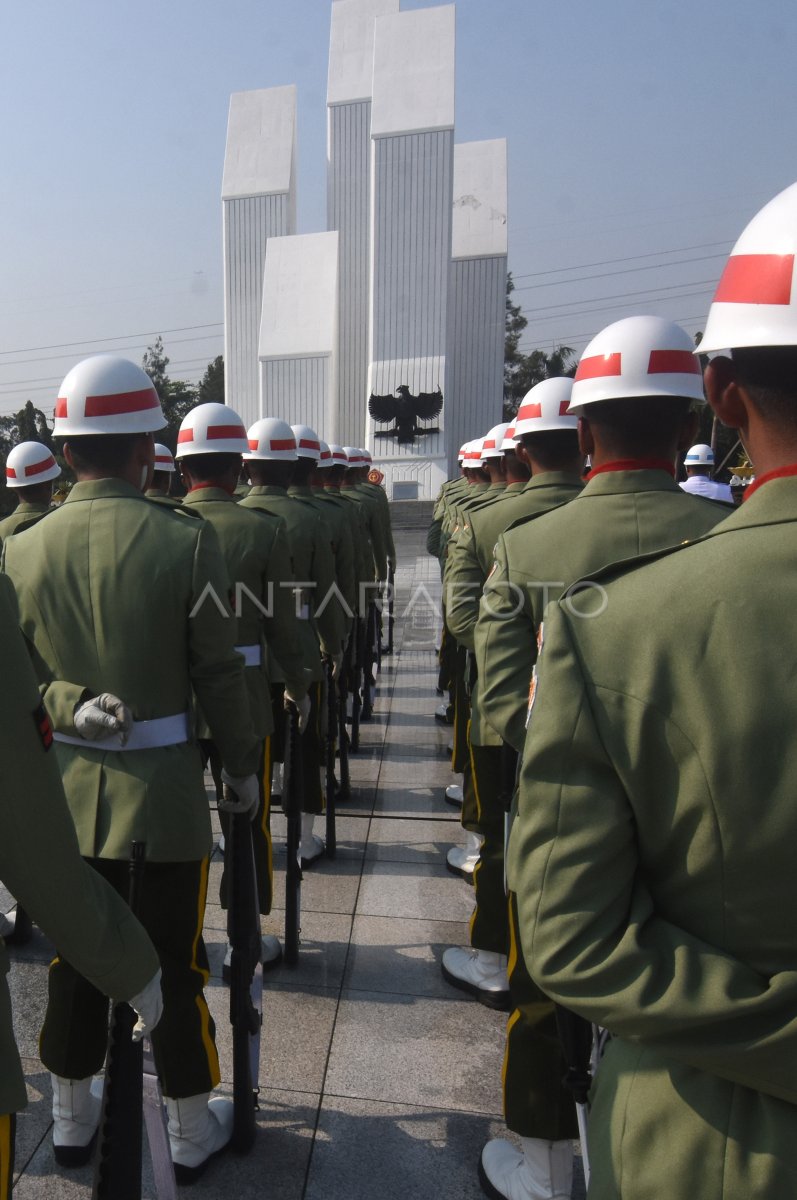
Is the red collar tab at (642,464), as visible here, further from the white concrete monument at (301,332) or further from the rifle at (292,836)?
the white concrete monument at (301,332)

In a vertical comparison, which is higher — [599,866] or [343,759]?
[599,866]

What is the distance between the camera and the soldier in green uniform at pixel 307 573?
15.5ft

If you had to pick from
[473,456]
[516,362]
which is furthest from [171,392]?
[473,456]

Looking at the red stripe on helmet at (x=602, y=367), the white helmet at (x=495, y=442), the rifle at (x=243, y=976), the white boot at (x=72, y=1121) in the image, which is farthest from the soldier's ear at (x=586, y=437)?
the white helmet at (x=495, y=442)

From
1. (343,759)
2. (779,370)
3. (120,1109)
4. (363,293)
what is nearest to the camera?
(779,370)

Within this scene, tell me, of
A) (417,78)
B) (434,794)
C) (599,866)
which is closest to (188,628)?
(599,866)

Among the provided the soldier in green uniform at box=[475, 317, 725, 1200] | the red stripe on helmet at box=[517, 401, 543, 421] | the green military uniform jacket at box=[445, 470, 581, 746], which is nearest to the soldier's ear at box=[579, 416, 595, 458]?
the soldier in green uniform at box=[475, 317, 725, 1200]

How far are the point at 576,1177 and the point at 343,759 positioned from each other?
10.2 feet

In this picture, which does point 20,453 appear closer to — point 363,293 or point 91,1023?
point 91,1023

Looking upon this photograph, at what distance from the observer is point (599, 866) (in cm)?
107

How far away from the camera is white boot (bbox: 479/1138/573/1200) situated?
2.33 metres

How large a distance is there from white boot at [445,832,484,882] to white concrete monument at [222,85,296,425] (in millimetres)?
32319

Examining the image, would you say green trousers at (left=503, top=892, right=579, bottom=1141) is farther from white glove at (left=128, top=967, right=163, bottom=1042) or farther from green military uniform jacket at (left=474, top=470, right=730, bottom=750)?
white glove at (left=128, top=967, right=163, bottom=1042)

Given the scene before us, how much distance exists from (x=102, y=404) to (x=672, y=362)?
4.99 ft
